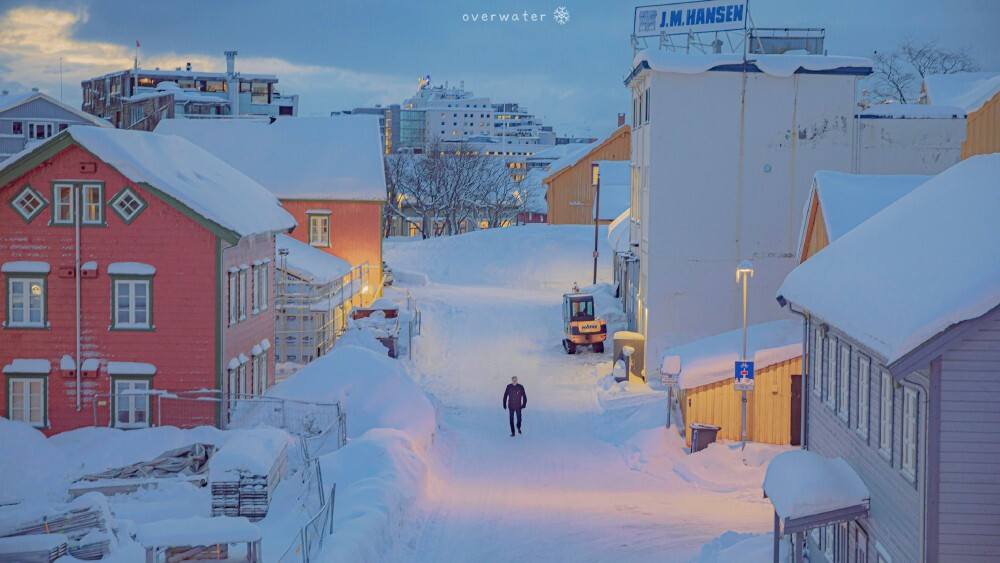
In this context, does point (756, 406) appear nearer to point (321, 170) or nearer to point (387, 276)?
point (321, 170)

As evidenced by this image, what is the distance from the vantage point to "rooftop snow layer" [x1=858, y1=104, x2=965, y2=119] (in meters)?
36.5

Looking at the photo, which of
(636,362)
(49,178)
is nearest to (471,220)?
(636,362)

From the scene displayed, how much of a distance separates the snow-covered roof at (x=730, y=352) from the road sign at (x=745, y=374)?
4.73 ft

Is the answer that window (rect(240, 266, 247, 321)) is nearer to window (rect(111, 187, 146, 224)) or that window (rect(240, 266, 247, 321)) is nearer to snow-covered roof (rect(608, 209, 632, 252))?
window (rect(111, 187, 146, 224))

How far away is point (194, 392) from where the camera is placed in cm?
2712

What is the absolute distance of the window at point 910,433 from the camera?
42.8 ft

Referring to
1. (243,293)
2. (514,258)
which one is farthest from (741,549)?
(514,258)

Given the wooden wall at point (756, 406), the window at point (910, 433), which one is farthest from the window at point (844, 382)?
the wooden wall at point (756, 406)

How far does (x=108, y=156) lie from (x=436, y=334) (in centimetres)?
1951

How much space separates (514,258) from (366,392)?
3760 centimetres

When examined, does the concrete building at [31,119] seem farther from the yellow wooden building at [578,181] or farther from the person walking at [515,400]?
the person walking at [515,400]

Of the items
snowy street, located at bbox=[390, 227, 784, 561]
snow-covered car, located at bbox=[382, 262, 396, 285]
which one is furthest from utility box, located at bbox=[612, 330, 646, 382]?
snow-covered car, located at bbox=[382, 262, 396, 285]

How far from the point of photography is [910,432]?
1330 cm

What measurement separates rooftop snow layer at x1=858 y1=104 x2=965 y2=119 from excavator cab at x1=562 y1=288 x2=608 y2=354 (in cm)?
1197
